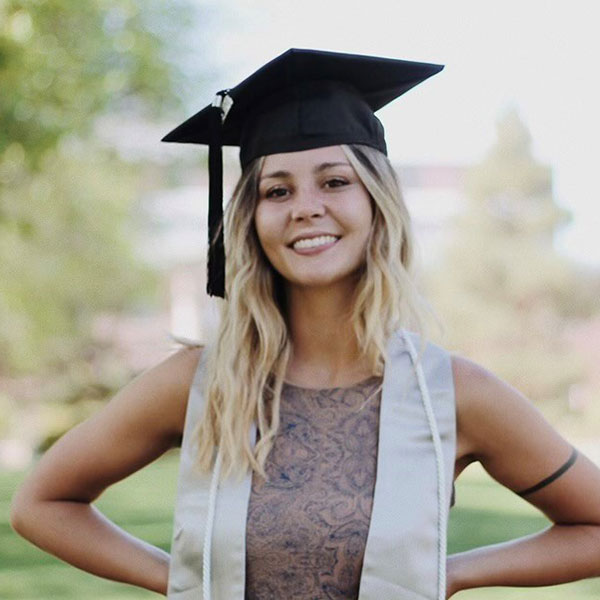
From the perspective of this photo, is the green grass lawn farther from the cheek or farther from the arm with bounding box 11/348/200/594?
the cheek

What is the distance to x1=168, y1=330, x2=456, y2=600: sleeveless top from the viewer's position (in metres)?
2.29

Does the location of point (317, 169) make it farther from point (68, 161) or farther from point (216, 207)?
point (68, 161)

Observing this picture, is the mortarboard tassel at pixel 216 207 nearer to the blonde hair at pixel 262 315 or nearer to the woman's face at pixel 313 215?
A: the blonde hair at pixel 262 315

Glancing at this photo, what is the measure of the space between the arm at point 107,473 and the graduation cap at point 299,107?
0.28m

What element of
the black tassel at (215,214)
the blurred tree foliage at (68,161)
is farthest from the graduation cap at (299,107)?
the blurred tree foliage at (68,161)

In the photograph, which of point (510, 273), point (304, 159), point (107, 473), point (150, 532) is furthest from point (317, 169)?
point (510, 273)

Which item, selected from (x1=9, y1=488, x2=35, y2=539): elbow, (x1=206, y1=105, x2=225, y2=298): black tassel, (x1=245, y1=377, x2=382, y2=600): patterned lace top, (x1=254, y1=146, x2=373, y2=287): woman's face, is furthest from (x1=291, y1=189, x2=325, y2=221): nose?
(x1=9, y1=488, x2=35, y2=539): elbow

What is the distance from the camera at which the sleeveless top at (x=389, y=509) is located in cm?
229

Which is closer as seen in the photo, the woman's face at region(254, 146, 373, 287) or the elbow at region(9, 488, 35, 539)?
the woman's face at region(254, 146, 373, 287)

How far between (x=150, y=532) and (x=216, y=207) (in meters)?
5.01

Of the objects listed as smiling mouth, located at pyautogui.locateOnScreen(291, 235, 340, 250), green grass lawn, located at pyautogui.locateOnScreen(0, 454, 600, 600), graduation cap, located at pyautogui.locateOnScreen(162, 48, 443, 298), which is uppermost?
graduation cap, located at pyautogui.locateOnScreen(162, 48, 443, 298)

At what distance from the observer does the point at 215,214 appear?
271 centimetres

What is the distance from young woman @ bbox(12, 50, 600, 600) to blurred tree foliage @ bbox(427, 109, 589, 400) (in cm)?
2181

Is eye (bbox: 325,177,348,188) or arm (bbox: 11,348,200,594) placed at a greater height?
eye (bbox: 325,177,348,188)
